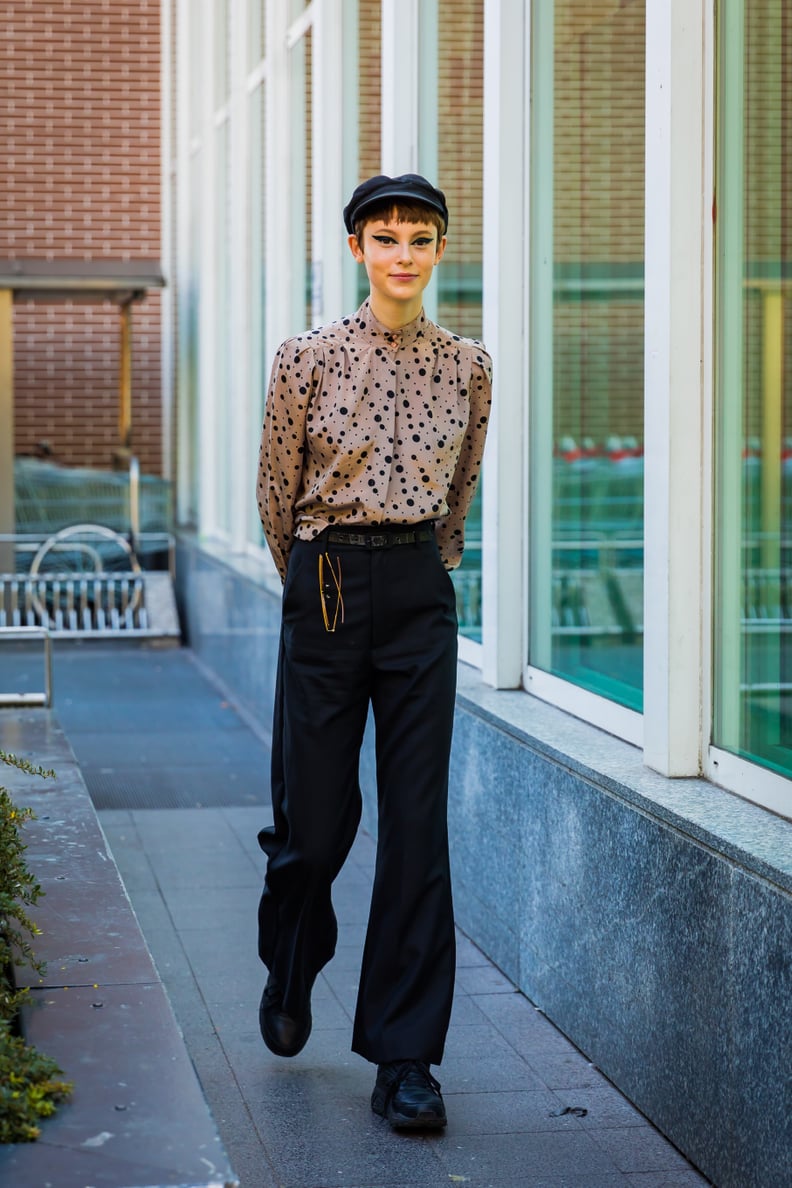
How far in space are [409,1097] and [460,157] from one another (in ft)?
11.9

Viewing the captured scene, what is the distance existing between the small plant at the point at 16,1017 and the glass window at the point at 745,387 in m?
1.54

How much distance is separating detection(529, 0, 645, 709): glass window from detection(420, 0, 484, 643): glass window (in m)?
0.41

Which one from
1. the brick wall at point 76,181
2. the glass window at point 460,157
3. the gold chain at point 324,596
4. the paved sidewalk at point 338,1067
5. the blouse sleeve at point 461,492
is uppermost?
the brick wall at point 76,181

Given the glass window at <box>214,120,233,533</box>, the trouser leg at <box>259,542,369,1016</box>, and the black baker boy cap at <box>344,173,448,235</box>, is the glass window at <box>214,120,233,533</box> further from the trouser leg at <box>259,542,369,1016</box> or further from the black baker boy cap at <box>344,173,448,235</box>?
the black baker boy cap at <box>344,173,448,235</box>

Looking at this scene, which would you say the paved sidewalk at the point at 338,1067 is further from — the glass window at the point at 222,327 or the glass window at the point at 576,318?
the glass window at the point at 222,327

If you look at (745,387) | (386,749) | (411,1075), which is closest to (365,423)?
(386,749)

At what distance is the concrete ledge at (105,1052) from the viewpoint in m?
2.41

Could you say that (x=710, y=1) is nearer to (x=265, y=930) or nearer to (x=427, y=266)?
(x=427, y=266)

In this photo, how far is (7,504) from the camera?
13797mm

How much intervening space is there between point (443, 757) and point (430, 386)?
80 centimetres

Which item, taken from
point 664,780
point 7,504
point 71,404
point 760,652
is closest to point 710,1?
point 760,652

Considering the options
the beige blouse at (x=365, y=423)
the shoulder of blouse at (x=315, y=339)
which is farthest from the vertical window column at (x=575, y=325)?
the shoulder of blouse at (x=315, y=339)

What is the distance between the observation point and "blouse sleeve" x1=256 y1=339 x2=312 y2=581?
152 inches

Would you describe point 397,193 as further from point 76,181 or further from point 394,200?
point 76,181
